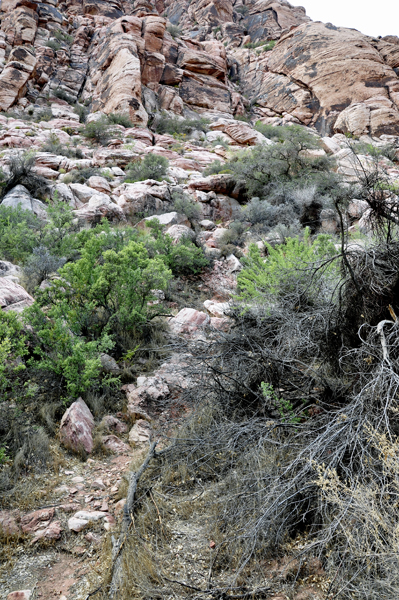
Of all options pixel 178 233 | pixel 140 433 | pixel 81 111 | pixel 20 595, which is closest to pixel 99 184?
pixel 178 233

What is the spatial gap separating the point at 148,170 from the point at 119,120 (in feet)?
34.6

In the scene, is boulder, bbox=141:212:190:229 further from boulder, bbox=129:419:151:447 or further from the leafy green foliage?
boulder, bbox=129:419:151:447

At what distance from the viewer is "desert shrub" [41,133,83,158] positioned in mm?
14992

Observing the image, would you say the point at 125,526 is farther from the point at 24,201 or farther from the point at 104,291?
the point at 24,201

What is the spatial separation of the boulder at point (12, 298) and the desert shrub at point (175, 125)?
21471mm

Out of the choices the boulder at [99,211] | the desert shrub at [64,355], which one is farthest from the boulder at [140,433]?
the boulder at [99,211]

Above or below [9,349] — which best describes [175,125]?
above

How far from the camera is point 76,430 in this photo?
3287 mm

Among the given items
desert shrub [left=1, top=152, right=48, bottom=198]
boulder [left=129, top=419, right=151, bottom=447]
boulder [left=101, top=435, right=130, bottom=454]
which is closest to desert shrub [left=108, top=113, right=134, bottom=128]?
desert shrub [left=1, top=152, right=48, bottom=198]

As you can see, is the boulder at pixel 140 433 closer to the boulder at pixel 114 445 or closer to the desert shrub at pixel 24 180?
the boulder at pixel 114 445

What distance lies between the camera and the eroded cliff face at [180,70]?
23953 mm

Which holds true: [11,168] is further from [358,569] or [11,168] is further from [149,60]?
[149,60]

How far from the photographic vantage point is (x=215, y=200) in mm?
12125

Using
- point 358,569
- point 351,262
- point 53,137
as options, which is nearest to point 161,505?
point 358,569
